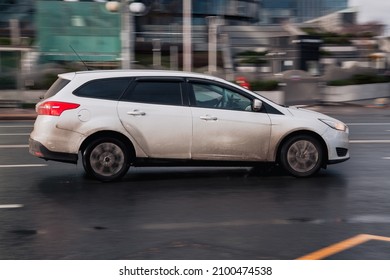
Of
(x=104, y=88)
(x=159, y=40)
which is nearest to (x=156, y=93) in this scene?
(x=104, y=88)

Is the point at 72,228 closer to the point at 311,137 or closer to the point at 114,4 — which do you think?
the point at 311,137

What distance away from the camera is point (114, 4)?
24422mm

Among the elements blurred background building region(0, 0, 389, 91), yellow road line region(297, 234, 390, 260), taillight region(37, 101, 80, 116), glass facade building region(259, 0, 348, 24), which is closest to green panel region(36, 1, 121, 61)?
blurred background building region(0, 0, 389, 91)

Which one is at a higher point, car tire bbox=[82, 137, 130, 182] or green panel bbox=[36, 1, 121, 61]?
green panel bbox=[36, 1, 121, 61]

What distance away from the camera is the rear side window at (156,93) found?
31.3ft

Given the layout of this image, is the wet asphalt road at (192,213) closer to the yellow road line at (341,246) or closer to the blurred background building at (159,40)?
the yellow road line at (341,246)

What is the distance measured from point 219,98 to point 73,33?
23.3 meters

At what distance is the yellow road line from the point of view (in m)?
5.85

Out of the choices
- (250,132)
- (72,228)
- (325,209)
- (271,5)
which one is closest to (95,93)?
(250,132)

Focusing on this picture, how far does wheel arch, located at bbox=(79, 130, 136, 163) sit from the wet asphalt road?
1.51ft

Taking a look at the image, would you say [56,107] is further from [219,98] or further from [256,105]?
[256,105]

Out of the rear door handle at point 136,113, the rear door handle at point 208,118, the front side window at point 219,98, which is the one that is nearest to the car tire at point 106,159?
the rear door handle at point 136,113

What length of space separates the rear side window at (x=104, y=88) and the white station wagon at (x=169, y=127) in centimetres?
1

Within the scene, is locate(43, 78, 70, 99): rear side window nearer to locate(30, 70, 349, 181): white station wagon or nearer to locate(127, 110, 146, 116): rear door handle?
locate(30, 70, 349, 181): white station wagon
